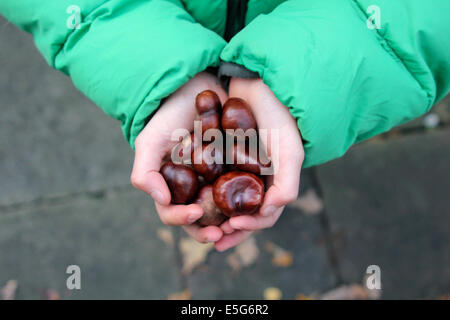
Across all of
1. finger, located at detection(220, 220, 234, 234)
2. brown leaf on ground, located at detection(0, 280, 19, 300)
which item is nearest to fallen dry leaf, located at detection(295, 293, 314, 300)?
finger, located at detection(220, 220, 234, 234)

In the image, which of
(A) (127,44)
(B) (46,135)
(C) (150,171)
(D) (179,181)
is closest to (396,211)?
(D) (179,181)

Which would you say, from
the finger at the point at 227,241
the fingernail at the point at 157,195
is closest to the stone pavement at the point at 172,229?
the finger at the point at 227,241

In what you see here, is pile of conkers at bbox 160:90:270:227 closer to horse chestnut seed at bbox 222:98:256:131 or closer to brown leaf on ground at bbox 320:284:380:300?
horse chestnut seed at bbox 222:98:256:131

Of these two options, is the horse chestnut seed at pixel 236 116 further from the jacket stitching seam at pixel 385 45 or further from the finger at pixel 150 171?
the jacket stitching seam at pixel 385 45

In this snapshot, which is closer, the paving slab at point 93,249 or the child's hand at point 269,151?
the child's hand at point 269,151

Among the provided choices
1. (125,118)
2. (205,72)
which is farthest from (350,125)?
(125,118)

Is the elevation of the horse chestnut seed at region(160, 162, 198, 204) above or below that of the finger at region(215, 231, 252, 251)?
above
